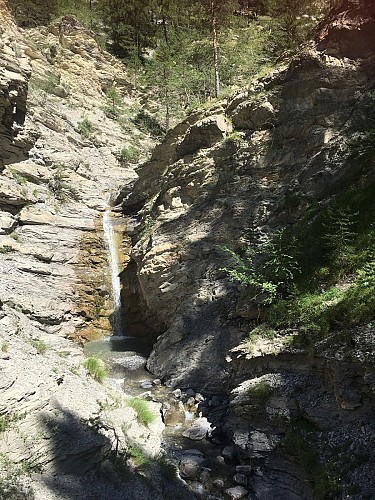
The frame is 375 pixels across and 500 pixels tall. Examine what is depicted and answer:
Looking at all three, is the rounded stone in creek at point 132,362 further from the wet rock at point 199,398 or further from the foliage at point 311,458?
the foliage at point 311,458

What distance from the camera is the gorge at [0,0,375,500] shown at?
6.03 metres

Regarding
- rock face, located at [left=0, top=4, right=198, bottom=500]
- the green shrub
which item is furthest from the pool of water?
the green shrub

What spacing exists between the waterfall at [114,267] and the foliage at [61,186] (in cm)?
Answer: 244

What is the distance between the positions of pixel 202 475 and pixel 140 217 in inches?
674

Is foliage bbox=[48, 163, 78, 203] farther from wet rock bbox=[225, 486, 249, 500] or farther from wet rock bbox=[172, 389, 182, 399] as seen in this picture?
wet rock bbox=[225, 486, 249, 500]

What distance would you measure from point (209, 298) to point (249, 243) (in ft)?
7.89

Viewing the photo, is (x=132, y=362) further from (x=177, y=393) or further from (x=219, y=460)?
(x=219, y=460)

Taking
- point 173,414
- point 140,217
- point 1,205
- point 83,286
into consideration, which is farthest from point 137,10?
point 173,414

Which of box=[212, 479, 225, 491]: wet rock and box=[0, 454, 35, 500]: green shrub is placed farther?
box=[212, 479, 225, 491]: wet rock

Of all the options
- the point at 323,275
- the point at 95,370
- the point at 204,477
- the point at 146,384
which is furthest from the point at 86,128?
the point at 204,477

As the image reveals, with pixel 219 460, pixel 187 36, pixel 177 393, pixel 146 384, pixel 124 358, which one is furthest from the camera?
pixel 187 36

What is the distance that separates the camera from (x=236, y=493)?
652cm

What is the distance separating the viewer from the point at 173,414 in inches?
377

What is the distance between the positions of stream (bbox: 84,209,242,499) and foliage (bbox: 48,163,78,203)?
30.1ft
